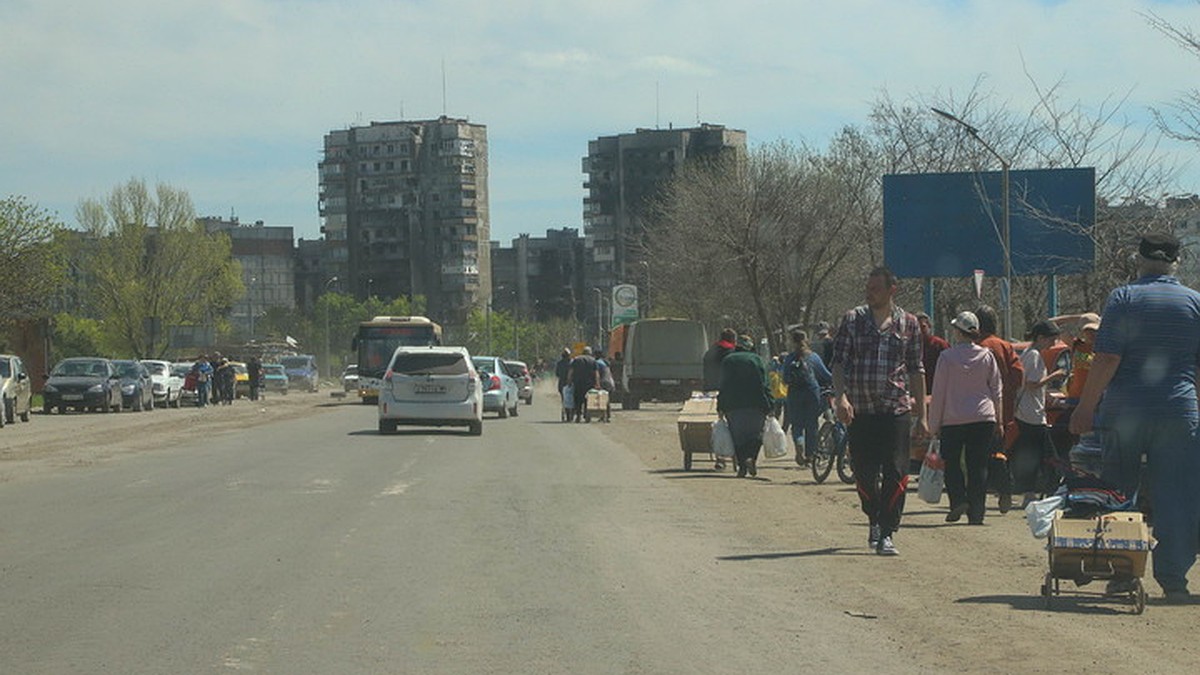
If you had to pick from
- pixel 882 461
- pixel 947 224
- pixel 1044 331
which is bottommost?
pixel 882 461

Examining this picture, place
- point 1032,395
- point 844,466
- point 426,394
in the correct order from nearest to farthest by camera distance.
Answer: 1. point 1032,395
2. point 844,466
3. point 426,394

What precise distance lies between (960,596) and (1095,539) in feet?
3.63

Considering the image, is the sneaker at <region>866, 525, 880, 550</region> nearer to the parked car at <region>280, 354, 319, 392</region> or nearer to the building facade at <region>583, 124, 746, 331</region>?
the parked car at <region>280, 354, 319, 392</region>

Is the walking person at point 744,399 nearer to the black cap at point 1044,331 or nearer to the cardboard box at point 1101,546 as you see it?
the black cap at point 1044,331

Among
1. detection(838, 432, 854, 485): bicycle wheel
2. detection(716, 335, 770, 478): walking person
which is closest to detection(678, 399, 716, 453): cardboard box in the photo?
detection(716, 335, 770, 478): walking person

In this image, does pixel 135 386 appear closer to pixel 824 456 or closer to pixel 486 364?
pixel 486 364

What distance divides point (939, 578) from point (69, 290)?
93.8 metres

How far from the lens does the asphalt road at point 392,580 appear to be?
828 cm

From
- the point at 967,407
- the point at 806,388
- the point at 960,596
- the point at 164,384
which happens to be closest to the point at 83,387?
the point at 164,384

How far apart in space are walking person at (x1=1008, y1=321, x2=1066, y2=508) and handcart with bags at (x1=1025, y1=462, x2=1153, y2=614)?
576cm

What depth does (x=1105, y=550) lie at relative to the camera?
9.62m

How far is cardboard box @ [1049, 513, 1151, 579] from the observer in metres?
9.55

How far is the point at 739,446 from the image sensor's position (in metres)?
21.3

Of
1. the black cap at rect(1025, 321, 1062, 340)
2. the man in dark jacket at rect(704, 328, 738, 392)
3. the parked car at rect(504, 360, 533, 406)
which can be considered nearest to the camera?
the black cap at rect(1025, 321, 1062, 340)
